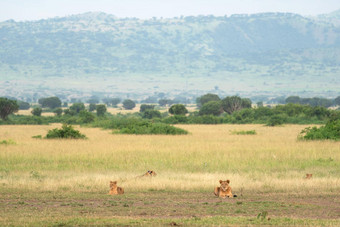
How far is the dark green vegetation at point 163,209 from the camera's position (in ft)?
36.0

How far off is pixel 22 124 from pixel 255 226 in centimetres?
5032

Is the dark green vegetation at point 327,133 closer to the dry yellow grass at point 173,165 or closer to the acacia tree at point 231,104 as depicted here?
the dry yellow grass at point 173,165

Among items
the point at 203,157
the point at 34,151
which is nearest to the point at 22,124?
the point at 34,151

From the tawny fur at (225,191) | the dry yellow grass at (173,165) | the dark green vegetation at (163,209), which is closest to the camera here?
the dark green vegetation at (163,209)

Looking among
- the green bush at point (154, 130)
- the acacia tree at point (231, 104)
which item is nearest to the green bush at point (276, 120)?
the green bush at point (154, 130)

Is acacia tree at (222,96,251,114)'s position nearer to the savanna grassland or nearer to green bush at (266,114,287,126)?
green bush at (266,114,287,126)

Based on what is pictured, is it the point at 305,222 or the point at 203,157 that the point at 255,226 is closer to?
the point at 305,222

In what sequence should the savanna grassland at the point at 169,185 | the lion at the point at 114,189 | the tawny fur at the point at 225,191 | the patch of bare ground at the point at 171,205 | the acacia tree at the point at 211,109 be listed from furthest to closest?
1. the acacia tree at the point at 211,109
2. the lion at the point at 114,189
3. the tawny fur at the point at 225,191
4. the patch of bare ground at the point at 171,205
5. the savanna grassland at the point at 169,185

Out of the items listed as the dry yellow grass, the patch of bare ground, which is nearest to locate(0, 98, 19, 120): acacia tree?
the dry yellow grass

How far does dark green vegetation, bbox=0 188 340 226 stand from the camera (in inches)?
432

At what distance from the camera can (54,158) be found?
947 inches

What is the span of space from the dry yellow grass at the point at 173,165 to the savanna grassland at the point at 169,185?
3 centimetres

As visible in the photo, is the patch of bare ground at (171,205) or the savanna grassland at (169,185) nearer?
the savanna grassland at (169,185)

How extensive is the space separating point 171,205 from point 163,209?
60 centimetres
